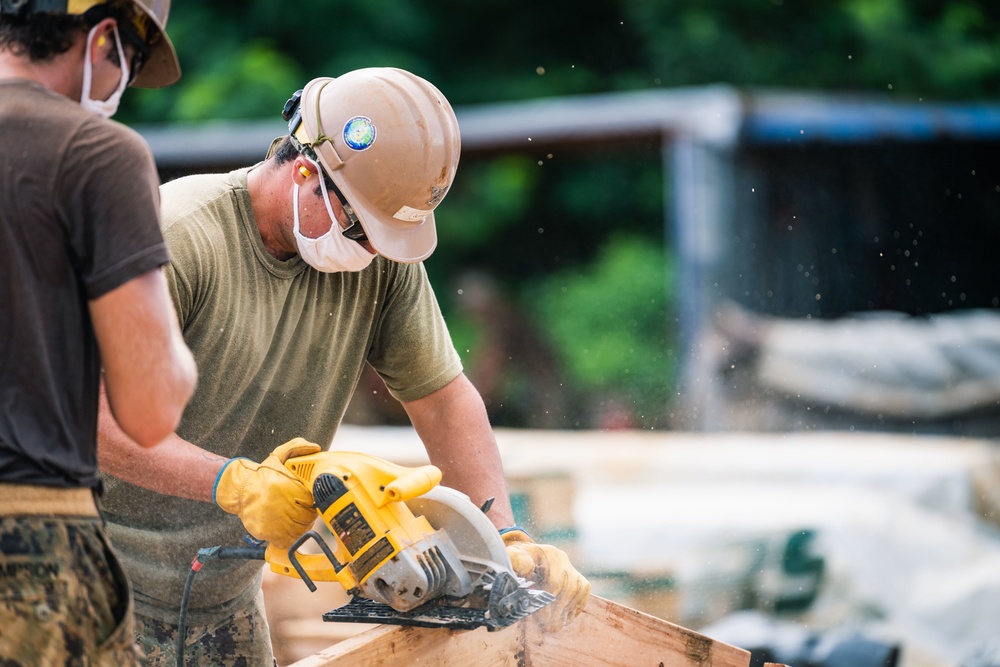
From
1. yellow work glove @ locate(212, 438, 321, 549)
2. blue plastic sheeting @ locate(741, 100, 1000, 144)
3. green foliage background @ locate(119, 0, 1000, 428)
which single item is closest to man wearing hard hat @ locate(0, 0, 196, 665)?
yellow work glove @ locate(212, 438, 321, 549)

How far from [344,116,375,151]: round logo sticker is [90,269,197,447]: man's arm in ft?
3.10

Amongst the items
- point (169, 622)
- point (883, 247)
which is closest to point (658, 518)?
point (169, 622)

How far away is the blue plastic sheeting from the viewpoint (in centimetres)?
959

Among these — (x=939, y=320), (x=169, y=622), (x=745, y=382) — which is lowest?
(x=169, y=622)

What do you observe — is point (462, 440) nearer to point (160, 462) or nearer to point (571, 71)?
point (160, 462)

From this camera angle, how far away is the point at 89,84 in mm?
1600

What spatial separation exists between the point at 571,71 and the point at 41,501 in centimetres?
1417

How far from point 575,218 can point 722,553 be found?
9737mm

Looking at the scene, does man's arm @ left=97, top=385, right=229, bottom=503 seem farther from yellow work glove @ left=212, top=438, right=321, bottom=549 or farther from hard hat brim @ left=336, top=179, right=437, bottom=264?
hard hat brim @ left=336, top=179, right=437, bottom=264

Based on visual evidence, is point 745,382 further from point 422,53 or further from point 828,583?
A: point 422,53

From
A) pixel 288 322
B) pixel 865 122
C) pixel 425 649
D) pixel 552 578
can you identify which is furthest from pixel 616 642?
pixel 865 122

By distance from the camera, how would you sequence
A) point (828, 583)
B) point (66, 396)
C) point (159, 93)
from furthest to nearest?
point (159, 93) < point (828, 583) < point (66, 396)

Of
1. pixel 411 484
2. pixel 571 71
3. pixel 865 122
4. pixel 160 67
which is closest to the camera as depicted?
pixel 160 67

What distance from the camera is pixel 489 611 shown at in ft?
6.99
